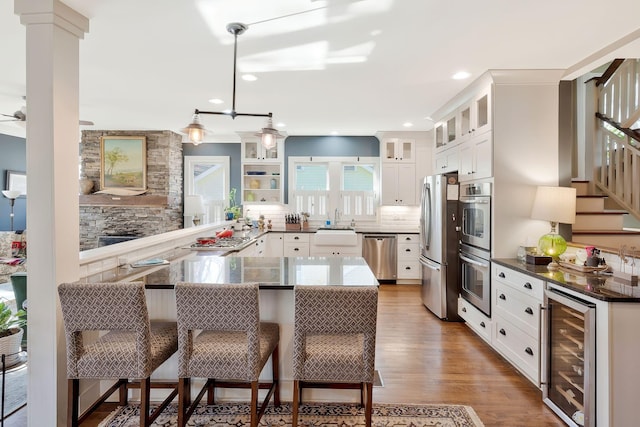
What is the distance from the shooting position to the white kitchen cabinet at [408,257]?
586 centimetres

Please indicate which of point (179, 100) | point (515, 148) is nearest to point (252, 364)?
point (515, 148)

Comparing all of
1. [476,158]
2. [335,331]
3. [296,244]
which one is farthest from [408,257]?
[335,331]

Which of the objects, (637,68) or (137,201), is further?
(137,201)

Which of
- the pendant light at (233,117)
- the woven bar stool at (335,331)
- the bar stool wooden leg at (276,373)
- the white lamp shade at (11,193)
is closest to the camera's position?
the woven bar stool at (335,331)

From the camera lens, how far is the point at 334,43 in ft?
8.88

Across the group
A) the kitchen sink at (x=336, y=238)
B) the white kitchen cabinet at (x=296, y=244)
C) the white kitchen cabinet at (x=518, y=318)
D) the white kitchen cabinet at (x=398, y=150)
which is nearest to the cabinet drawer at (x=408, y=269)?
the kitchen sink at (x=336, y=238)

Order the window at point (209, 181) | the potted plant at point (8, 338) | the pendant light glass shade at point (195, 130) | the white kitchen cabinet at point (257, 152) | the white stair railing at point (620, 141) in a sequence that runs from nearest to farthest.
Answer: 1. the potted plant at point (8, 338)
2. the pendant light glass shade at point (195, 130)
3. the white stair railing at point (620, 141)
4. the white kitchen cabinet at point (257, 152)
5. the window at point (209, 181)

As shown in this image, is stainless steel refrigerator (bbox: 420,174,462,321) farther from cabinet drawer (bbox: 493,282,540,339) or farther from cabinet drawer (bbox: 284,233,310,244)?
cabinet drawer (bbox: 284,233,310,244)

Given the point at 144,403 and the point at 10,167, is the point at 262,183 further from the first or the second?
the point at 144,403

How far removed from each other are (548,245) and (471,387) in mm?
1355

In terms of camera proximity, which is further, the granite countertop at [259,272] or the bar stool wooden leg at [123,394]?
the bar stool wooden leg at [123,394]

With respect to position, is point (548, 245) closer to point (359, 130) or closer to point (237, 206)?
point (359, 130)

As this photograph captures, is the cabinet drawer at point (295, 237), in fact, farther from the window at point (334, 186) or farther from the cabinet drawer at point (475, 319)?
the cabinet drawer at point (475, 319)

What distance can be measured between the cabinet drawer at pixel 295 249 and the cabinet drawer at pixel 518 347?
3.47 meters
